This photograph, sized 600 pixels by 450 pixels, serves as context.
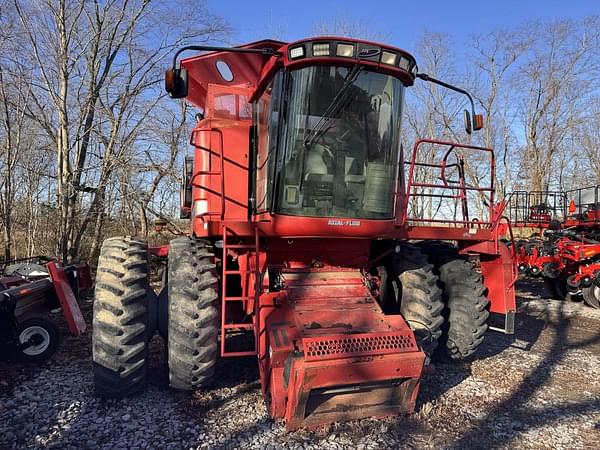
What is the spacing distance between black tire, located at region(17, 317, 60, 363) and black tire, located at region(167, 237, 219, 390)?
84.0 inches

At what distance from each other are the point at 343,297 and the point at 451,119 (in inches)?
872

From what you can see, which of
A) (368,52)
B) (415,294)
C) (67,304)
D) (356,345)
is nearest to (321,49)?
(368,52)

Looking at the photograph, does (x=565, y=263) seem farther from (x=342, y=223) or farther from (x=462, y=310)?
(x=342, y=223)

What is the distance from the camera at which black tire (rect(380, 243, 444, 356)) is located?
15.4 feet

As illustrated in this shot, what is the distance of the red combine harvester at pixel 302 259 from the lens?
12.0ft

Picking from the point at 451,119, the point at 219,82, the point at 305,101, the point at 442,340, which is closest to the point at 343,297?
the point at 442,340

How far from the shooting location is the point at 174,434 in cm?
362

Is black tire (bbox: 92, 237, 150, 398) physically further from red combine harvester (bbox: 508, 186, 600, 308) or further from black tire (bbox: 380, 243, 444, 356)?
red combine harvester (bbox: 508, 186, 600, 308)

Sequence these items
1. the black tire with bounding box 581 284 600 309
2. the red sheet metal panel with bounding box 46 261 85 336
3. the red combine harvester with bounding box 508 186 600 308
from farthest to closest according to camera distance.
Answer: the black tire with bounding box 581 284 600 309
the red combine harvester with bounding box 508 186 600 308
the red sheet metal panel with bounding box 46 261 85 336

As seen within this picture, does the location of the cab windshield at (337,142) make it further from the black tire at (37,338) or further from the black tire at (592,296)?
the black tire at (592,296)

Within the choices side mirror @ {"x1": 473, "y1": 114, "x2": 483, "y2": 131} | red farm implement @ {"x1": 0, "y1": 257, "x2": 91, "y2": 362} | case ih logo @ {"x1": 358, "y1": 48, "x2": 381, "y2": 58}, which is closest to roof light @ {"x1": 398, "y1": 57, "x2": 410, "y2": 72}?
case ih logo @ {"x1": 358, "y1": 48, "x2": 381, "y2": 58}

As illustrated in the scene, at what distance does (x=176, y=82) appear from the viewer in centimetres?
388

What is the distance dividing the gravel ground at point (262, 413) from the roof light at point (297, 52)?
10.2ft

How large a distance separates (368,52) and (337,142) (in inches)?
31.3
